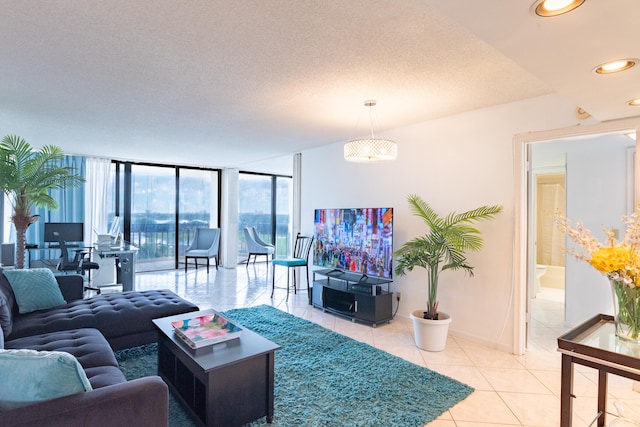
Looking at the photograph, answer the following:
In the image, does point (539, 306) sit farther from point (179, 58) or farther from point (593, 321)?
point (179, 58)

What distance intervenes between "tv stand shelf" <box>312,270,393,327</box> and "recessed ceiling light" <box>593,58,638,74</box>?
9.23 feet

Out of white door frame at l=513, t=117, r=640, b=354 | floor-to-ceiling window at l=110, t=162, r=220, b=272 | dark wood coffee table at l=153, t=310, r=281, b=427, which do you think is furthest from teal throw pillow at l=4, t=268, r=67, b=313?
floor-to-ceiling window at l=110, t=162, r=220, b=272

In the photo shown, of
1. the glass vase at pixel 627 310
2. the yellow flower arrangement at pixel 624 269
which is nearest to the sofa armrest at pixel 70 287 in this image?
the yellow flower arrangement at pixel 624 269

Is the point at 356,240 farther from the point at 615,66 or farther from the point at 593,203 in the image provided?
the point at 615,66

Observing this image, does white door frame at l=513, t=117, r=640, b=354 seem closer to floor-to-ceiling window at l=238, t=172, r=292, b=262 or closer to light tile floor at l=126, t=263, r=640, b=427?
light tile floor at l=126, t=263, r=640, b=427

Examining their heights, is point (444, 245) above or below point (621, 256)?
below

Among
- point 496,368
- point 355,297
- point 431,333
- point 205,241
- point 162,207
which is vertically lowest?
point 496,368

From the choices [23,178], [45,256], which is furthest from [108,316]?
[45,256]

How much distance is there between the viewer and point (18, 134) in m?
4.66

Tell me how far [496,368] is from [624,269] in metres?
1.74

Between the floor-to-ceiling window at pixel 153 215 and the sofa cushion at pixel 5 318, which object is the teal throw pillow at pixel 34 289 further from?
the floor-to-ceiling window at pixel 153 215

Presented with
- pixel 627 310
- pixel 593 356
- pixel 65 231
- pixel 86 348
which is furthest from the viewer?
pixel 65 231

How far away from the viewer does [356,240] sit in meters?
4.33

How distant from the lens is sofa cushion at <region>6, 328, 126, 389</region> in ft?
5.70
